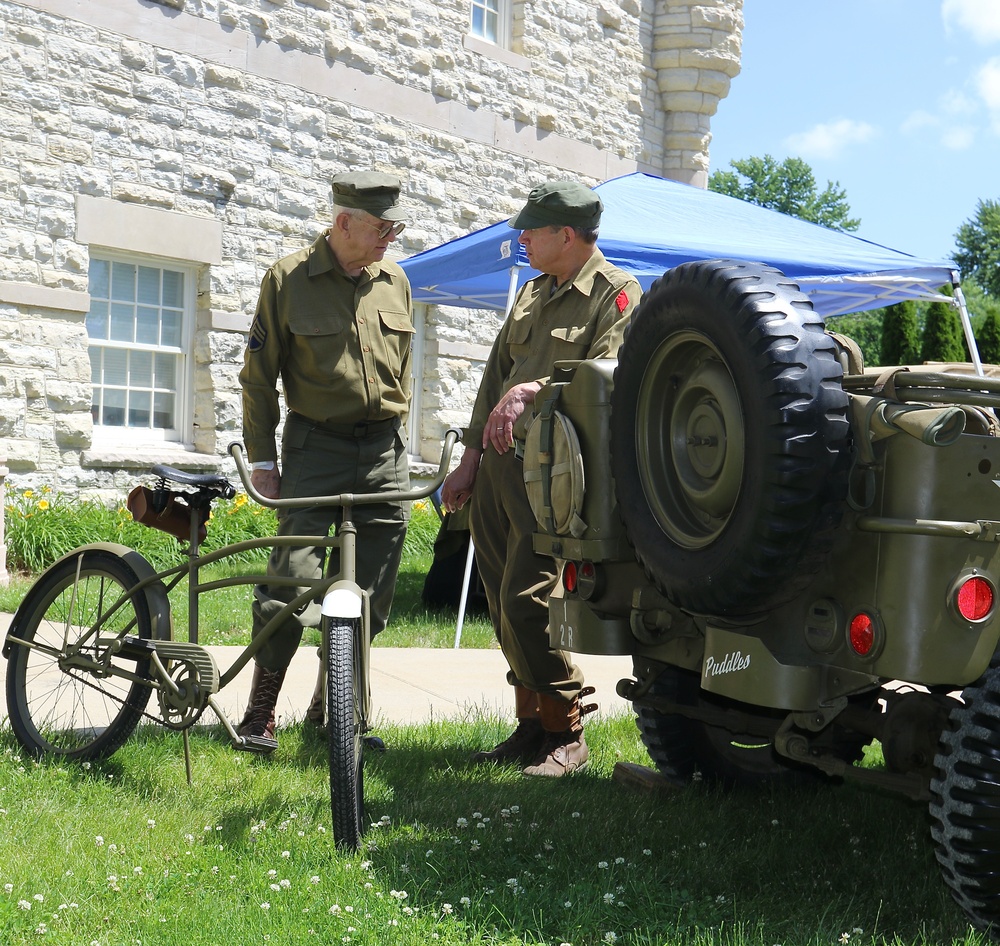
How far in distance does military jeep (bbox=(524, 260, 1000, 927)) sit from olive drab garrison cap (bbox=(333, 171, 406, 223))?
139cm

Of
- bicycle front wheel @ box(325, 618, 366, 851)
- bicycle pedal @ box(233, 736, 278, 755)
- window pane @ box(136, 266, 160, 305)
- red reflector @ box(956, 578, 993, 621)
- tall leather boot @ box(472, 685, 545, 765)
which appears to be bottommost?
tall leather boot @ box(472, 685, 545, 765)

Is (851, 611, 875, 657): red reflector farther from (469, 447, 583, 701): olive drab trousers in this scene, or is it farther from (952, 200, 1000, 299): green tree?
(952, 200, 1000, 299): green tree

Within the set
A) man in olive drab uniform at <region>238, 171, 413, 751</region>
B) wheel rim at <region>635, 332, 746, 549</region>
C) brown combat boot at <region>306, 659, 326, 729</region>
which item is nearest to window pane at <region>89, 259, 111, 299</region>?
man in olive drab uniform at <region>238, 171, 413, 751</region>

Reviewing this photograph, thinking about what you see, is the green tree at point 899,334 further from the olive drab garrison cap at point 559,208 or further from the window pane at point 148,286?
the olive drab garrison cap at point 559,208

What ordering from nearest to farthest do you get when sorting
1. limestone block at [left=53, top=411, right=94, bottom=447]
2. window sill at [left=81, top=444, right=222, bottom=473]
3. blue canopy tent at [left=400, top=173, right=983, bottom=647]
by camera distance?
blue canopy tent at [left=400, top=173, right=983, bottom=647]
limestone block at [left=53, top=411, right=94, bottom=447]
window sill at [left=81, top=444, right=222, bottom=473]

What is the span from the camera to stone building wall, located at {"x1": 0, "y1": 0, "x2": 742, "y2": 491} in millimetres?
9398

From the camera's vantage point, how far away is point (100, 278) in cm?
1002

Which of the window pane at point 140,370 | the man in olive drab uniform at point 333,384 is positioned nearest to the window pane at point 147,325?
the window pane at point 140,370

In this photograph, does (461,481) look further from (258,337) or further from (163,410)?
(163,410)

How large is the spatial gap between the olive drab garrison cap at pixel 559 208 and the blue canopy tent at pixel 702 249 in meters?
2.65

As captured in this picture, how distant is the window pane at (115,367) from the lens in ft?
33.3

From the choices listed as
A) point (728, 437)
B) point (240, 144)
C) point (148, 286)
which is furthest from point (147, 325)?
point (728, 437)

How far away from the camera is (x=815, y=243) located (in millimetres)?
8688

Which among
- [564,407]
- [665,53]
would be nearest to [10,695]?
[564,407]
